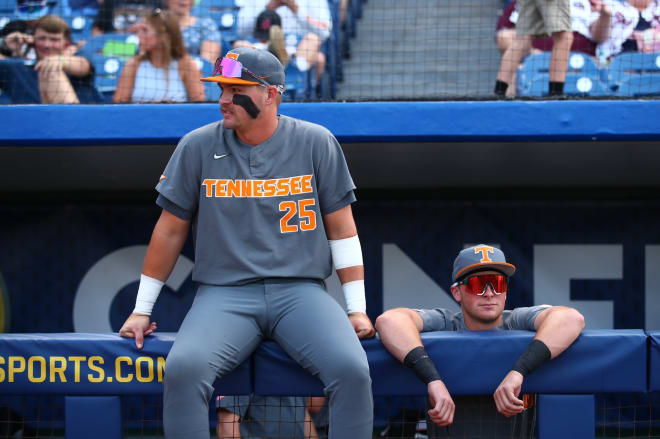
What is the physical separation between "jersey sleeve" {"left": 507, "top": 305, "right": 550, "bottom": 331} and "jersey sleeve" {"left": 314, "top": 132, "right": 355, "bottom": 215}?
76cm

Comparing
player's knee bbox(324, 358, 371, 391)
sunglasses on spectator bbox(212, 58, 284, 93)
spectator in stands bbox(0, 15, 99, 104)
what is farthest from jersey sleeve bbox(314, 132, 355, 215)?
spectator in stands bbox(0, 15, 99, 104)

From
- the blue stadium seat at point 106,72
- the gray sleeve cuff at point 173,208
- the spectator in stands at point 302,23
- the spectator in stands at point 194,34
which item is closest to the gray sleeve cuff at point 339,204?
the gray sleeve cuff at point 173,208

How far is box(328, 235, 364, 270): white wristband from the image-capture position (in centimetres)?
Answer: 257

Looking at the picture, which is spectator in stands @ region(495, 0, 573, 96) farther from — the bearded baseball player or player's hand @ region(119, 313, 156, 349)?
player's hand @ region(119, 313, 156, 349)

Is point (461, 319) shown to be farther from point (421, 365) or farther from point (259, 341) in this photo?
point (259, 341)

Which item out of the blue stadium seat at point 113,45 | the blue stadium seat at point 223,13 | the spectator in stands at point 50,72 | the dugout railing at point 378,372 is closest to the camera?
the dugout railing at point 378,372

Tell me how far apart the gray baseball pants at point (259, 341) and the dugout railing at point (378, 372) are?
12cm

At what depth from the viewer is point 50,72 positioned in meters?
4.79

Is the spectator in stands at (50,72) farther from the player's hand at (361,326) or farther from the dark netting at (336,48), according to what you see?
the player's hand at (361,326)

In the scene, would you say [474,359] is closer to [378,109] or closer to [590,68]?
[378,109]

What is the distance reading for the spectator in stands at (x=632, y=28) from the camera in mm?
5656

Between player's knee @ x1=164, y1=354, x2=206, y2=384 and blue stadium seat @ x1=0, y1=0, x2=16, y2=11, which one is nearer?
player's knee @ x1=164, y1=354, x2=206, y2=384

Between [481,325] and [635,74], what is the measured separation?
11.1 ft

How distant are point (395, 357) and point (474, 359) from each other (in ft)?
0.84
